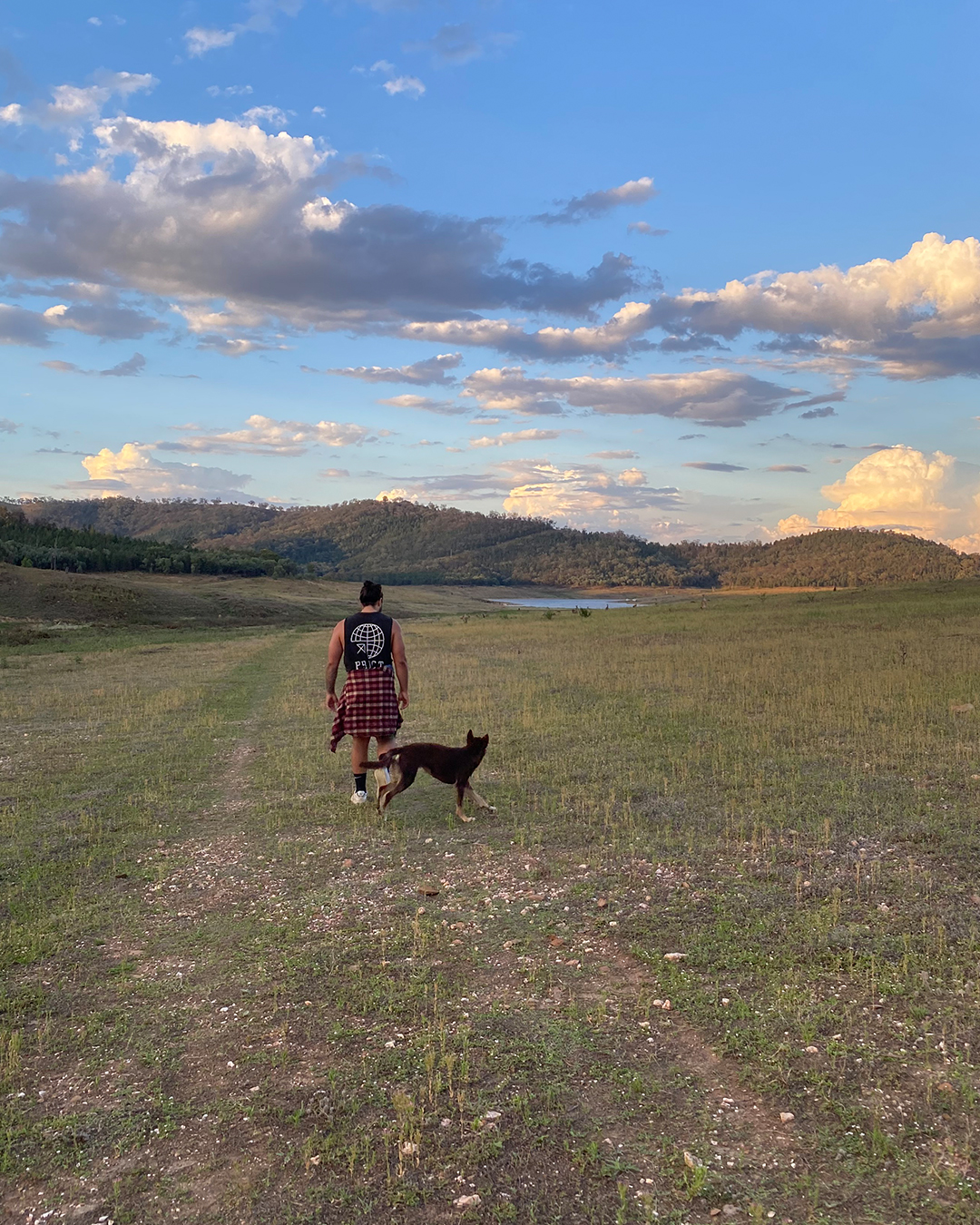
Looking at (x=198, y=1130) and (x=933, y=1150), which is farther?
(x=198, y=1130)

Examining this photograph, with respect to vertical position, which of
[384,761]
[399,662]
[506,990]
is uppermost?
[399,662]

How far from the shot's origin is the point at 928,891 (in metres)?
7.01

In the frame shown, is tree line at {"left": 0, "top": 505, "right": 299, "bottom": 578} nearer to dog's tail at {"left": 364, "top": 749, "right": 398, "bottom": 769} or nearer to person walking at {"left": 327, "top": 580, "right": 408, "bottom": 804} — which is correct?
person walking at {"left": 327, "top": 580, "right": 408, "bottom": 804}

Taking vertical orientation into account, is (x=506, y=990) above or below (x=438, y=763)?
below

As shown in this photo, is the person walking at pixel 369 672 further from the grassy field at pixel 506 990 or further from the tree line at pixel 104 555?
the tree line at pixel 104 555

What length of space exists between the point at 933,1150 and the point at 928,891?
3.60 meters

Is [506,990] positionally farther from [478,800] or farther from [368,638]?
[368,638]

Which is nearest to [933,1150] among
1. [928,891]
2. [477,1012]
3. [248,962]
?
[477,1012]

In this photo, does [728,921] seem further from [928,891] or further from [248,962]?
[248,962]

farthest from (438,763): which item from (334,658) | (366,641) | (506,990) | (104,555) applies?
(104,555)

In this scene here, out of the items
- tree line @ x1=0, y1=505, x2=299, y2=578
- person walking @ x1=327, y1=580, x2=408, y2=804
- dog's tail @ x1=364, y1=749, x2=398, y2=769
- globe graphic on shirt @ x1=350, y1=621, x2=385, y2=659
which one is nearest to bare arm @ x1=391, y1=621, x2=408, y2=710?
person walking @ x1=327, y1=580, x2=408, y2=804

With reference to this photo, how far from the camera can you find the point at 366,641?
10.1m

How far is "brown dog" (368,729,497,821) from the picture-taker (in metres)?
9.66

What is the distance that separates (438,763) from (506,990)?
4236 millimetres
